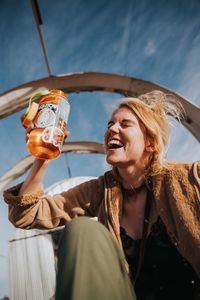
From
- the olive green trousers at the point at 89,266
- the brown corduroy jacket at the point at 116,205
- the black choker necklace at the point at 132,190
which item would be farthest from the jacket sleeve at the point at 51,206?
the olive green trousers at the point at 89,266

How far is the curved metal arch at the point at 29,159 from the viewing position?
991cm

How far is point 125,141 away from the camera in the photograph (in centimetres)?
203

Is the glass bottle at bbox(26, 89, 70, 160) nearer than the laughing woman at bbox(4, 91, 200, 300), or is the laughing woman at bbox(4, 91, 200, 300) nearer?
the laughing woman at bbox(4, 91, 200, 300)

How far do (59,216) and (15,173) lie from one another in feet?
28.7

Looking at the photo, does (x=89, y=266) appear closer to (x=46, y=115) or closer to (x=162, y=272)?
(x=162, y=272)

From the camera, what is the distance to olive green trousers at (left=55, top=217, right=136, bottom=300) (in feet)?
2.51

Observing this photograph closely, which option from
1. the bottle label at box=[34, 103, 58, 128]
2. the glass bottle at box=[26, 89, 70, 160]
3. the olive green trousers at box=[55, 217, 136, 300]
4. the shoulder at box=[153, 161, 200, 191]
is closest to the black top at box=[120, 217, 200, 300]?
the shoulder at box=[153, 161, 200, 191]

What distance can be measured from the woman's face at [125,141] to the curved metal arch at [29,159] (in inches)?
325

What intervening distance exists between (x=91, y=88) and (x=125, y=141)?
14.2 feet

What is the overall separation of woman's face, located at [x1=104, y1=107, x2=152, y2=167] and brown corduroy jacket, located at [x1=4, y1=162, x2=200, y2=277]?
19 centimetres

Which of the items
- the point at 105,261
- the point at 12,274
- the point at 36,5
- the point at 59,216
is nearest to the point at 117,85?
the point at 36,5

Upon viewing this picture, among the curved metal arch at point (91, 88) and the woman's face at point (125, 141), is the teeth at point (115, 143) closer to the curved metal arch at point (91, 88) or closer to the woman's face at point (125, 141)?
the woman's face at point (125, 141)

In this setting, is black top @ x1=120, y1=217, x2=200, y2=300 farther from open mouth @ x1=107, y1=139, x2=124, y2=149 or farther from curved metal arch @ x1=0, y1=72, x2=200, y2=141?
curved metal arch @ x1=0, y1=72, x2=200, y2=141

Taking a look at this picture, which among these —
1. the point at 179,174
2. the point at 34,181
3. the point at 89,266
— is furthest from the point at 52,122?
the point at 89,266
